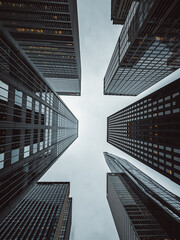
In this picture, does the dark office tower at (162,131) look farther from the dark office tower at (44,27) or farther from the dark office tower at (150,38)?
the dark office tower at (44,27)

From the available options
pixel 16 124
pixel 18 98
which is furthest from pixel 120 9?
pixel 16 124

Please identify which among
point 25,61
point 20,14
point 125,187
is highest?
point 20,14

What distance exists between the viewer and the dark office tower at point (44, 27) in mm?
45031

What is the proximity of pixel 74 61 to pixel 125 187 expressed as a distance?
314 feet

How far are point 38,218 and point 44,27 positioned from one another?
110901mm

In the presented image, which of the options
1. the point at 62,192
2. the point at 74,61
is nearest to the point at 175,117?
the point at 74,61

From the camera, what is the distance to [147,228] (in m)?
43.5

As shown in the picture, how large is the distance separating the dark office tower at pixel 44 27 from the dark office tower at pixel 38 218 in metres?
84.0

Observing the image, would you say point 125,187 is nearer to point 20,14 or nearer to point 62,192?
point 62,192

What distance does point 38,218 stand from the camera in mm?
71812

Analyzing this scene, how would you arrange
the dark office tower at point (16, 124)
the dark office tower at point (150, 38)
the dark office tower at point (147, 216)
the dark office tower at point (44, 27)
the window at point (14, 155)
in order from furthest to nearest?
the dark office tower at point (44, 27) → the dark office tower at point (147, 216) → the dark office tower at point (150, 38) → the window at point (14, 155) → the dark office tower at point (16, 124)

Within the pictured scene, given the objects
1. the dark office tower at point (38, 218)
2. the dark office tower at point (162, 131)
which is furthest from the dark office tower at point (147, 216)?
the dark office tower at point (38, 218)

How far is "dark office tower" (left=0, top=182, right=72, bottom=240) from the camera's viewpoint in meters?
60.7

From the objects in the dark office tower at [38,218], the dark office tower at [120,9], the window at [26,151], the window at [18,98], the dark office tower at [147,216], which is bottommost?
the dark office tower at [38,218]
